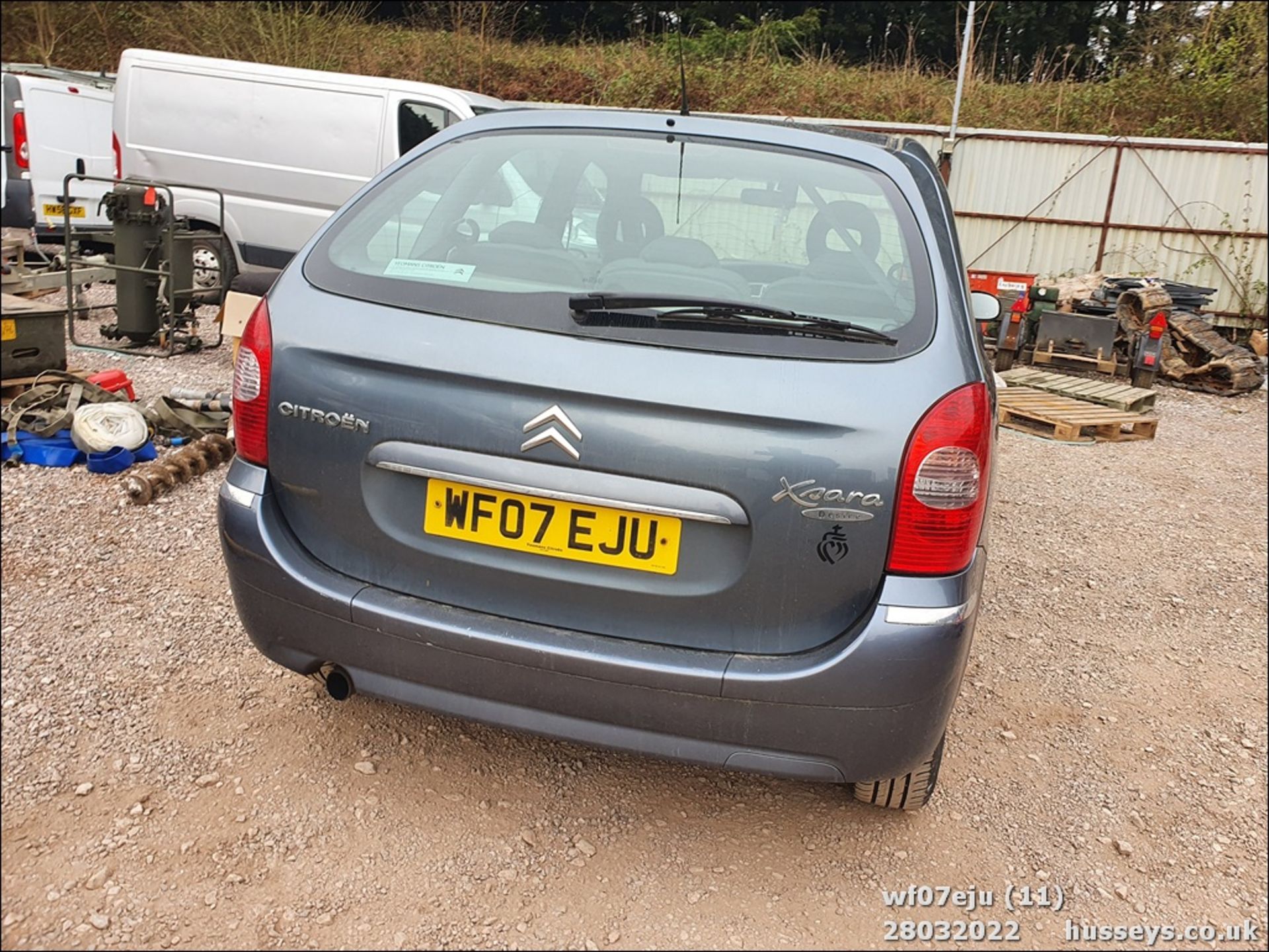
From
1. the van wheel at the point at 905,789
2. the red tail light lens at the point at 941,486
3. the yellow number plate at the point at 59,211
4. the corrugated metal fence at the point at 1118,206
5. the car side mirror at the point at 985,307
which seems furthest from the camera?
the corrugated metal fence at the point at 1118,206

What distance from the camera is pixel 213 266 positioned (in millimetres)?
9133

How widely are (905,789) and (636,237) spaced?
5.02ft

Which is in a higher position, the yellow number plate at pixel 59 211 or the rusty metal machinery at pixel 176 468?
the yellow number plate at pixel 59 211

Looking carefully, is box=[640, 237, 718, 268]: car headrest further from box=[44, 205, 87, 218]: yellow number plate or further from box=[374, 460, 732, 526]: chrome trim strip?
box=[44, 205, 87, 218]: yellow number plate

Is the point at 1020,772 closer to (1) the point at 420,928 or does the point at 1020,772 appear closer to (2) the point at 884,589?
(2) the point at 884,589

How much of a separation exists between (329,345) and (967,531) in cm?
142

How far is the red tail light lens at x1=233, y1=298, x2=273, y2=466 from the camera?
7.64 feet

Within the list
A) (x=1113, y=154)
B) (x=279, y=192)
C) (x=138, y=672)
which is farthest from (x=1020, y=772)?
(x=1113, y=154)

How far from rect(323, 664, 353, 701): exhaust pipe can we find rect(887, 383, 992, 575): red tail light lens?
4.08 ft

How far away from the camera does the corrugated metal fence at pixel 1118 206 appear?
13.1 meters

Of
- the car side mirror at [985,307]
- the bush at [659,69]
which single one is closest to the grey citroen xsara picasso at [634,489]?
the car side mirror at [985,307]

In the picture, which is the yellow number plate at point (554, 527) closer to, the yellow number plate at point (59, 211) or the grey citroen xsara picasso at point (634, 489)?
the grey citroen xsara picasso at point (634, 489)

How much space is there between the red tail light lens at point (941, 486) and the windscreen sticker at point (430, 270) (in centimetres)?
108

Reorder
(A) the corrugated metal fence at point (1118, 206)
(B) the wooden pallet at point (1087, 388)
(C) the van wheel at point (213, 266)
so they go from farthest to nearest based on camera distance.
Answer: (A) the corrugated metal fence at point (1118, 206), (C) the van wheel at point (213, 266), (B) the wooden pallet at point (1087, 388)
